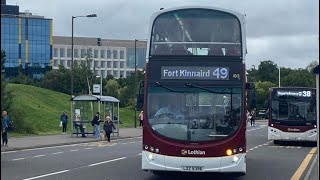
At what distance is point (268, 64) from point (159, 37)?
13486cm

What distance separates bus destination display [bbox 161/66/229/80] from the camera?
46.6 ft

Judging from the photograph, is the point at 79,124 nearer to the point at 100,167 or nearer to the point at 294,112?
the point at 294,112

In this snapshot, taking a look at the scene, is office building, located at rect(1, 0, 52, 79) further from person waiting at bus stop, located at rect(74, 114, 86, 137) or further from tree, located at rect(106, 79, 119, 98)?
person waiting at bus stop, located at rect(74, 114, 86, 137)

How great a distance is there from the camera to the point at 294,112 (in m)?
32.4

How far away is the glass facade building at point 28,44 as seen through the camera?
127750 mm

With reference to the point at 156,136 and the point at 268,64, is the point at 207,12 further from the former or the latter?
the point at 268,64

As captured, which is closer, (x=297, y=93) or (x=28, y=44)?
(x=297, y=93)

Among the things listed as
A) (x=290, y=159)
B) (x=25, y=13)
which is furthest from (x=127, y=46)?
(x=290, y=159)

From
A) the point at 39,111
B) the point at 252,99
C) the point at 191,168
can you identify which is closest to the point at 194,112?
the point at 191,168

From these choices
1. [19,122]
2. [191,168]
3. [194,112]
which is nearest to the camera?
[191,168]

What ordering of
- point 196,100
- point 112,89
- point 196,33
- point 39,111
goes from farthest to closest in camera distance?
1. point 112,89
2. point 39,111
3. point 196,33
4. point 196,100

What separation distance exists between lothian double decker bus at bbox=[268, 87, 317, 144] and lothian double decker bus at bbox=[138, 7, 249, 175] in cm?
1819

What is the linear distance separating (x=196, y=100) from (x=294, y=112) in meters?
19.2

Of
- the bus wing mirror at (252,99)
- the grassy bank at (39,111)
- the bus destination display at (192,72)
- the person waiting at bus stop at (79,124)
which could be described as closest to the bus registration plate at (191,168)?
the bus destination display at (192,72)
